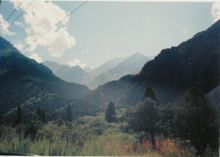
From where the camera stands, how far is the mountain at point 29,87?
342ft

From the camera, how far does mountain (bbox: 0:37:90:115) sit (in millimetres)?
104244

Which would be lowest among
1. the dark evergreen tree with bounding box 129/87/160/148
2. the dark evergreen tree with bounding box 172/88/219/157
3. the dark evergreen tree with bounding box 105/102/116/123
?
the dark evergreen tree with bounding box 172/88/219/157

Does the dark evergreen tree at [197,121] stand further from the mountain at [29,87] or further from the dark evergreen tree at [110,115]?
the mountain at [29,87]

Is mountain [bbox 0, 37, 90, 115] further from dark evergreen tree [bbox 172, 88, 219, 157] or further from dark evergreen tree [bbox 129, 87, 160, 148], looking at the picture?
dark evergreen tree [bbox 172, 88, 219, 157]

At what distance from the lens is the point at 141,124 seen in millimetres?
18297

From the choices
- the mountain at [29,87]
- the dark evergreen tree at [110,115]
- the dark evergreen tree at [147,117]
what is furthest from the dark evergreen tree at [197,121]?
the mountain at [29,87]

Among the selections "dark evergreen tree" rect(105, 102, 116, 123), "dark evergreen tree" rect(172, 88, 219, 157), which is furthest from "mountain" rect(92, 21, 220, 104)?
"dark evergreen tree" rect(172, 88, 219, 157)

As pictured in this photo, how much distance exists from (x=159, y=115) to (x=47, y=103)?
3465 inches

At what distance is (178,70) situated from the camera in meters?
81.6

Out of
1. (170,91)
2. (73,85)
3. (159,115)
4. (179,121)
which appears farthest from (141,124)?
(73,85)

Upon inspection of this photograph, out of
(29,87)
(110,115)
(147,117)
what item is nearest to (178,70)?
(110,115)

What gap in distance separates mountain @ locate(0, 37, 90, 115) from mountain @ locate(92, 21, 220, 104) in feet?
71.2

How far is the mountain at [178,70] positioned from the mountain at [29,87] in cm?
2170

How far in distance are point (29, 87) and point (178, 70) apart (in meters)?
59.6
